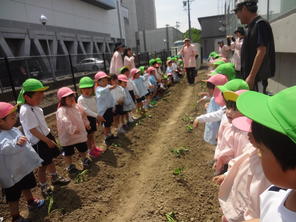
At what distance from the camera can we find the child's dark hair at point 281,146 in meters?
0.97

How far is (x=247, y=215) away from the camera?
1.87 metres

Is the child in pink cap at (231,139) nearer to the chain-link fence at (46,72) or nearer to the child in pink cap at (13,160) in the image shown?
the child in pink cap at (13,160)

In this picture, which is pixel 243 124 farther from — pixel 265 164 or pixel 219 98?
pixel 219 98

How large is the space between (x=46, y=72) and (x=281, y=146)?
1002 centimetres

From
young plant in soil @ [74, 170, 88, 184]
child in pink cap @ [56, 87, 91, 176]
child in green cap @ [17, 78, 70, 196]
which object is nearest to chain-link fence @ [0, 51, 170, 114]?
child in pink cap @ [56, 87, 91, 176]

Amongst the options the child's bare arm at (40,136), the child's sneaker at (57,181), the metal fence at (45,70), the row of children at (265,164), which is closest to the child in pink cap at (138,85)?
the metal fence at (45,70)

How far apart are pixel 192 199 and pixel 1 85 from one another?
6.25m

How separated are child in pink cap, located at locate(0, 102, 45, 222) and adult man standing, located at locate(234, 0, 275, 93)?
3134mm

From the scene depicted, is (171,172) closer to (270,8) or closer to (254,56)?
(254,56)

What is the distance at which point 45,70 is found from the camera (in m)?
9.75

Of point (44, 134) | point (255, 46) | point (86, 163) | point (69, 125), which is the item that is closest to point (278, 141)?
point (255, 46)

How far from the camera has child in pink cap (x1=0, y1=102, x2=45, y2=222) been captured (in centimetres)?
310

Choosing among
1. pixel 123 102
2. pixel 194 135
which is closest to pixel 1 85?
pixel 123 102

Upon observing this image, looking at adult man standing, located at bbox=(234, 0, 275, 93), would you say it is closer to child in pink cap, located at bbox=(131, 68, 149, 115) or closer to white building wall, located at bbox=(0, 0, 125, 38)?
child in pink cap, located at bbox=(131, 68, 149, 115)
